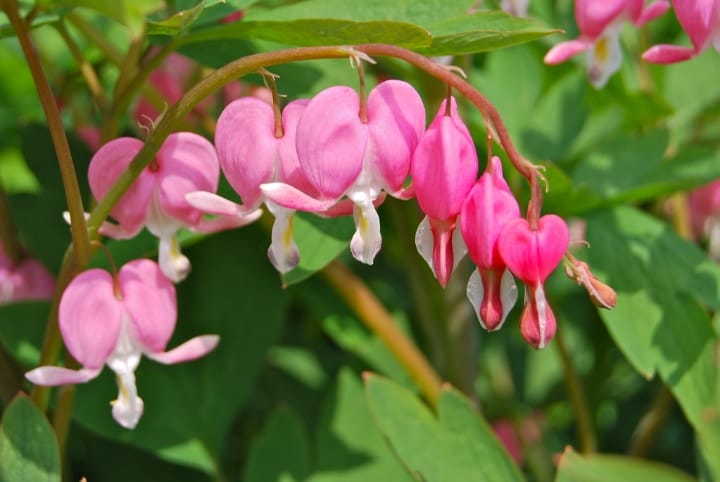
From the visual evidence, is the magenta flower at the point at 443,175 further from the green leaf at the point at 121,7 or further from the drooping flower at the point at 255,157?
the green leaf at the point at 121,7

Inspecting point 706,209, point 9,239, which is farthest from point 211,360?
point 706,209

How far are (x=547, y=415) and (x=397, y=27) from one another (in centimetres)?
108

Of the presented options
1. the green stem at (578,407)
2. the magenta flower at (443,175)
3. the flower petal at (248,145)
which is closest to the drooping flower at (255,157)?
the flower petal at (248,145)

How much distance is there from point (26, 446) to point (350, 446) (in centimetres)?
41

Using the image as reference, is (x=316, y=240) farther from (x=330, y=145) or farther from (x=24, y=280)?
(x=24, y=280)

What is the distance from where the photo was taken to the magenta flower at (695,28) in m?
0.97

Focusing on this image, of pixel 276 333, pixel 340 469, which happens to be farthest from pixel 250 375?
pixel 340 469

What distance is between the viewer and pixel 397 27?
826 mm

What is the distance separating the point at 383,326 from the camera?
1.31 metres

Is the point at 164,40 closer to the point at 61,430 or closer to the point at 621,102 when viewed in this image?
the point at 61,430

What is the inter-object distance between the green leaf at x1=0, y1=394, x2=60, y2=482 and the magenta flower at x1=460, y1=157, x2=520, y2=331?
365 mm

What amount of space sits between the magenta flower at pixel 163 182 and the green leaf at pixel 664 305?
0.42 meters

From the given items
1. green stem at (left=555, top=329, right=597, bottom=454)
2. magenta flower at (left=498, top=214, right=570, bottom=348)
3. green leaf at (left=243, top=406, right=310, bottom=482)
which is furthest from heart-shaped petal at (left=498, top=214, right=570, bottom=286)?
green stem at (left=555, top=329, right=597, bottom=454)

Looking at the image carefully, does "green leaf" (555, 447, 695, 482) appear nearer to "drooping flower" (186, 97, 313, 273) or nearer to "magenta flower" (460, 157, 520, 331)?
"magenta flower" (460, 157, 520, 331)
